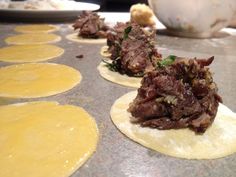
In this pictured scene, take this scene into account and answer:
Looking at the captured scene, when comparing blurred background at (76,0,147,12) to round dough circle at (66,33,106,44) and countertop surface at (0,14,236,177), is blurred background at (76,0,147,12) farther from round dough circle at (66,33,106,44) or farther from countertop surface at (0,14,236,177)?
round dough circle at (66,33,106,44)

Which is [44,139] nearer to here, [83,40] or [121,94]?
[121,94]

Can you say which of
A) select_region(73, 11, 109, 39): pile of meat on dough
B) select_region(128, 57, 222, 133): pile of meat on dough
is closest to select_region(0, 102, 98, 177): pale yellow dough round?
select_region(128, 57, 222, 133): pile of meat on dough

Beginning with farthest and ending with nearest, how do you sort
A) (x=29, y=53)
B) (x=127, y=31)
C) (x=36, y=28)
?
(x=36, y=28) → (x=29, y=53) → (x=127, y=31)

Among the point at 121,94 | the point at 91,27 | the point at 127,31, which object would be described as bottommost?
the point at 121,94

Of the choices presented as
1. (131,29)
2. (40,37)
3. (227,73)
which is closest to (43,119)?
(131,29)

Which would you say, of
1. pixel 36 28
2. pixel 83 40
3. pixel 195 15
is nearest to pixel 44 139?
pixel 83 40

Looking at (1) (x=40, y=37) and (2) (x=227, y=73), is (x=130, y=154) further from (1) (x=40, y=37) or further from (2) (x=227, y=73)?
(1) (x=40, y=37)
